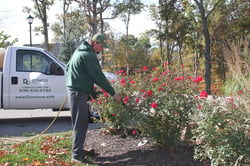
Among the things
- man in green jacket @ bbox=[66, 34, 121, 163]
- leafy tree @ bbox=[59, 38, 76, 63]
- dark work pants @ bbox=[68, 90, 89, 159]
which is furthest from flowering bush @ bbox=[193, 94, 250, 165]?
leafy tree @ bbox=[59, 38, 76, 63]

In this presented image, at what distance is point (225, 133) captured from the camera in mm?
3328

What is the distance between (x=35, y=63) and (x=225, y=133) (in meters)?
5.65

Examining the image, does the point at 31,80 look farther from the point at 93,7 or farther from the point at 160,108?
the point at 93,7

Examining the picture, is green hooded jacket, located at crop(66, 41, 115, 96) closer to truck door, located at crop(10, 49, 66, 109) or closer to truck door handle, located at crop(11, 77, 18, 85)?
truck door, located at crop(10, 49, 66, 109)

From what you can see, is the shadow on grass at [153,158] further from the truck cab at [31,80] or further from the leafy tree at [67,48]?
the leafy tree at [67,48]

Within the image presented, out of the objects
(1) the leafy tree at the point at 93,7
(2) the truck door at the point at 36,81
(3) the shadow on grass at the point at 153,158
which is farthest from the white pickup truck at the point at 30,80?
(1) the leafy tree at the point at 93,7

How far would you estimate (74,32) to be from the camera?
4306 centimetres

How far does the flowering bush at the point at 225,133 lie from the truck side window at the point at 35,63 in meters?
4.90

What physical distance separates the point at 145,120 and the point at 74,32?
40.5 metres

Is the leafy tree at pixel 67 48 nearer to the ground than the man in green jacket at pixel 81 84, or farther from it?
farther from it

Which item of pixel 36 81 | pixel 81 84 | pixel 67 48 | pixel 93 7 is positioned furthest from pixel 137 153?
pixel 67 48

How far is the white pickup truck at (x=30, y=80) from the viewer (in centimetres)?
735

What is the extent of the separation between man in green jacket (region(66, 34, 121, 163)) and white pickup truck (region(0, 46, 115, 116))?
11.8ft

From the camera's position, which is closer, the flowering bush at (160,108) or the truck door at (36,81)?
the flowering bush at (160,108)
